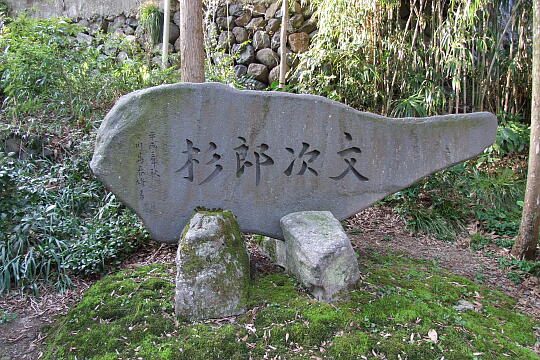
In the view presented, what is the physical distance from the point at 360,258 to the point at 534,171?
5.23ft

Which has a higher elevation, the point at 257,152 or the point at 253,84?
the point at 253,84

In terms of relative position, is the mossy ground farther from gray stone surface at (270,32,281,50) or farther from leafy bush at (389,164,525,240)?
gray stone surface at (270,32,281,50)

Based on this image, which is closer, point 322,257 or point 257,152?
point 322,257

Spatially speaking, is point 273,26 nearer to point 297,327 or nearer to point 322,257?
point 322,257

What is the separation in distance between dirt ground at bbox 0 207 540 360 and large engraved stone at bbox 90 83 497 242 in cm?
76

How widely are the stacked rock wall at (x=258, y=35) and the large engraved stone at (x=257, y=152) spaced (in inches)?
159

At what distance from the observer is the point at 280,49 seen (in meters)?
7.02

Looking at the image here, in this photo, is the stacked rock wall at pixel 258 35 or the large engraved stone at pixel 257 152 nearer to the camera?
the large engraved stone at pixel 257 152

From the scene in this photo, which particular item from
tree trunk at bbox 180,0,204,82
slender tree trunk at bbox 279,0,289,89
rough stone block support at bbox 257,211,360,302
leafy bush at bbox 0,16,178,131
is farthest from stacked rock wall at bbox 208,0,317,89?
rough stone block support at bbox 257,211,360,302

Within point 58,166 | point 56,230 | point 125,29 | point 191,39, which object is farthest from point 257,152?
point 125,29

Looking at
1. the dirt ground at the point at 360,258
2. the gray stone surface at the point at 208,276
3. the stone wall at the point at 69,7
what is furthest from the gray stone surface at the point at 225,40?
the gray stone surface at the point at 208,276

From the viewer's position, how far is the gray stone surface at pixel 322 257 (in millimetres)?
2660

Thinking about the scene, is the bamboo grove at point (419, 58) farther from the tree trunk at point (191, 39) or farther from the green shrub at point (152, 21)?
the green shrub at point (152, 21)

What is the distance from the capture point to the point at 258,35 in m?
7.29
